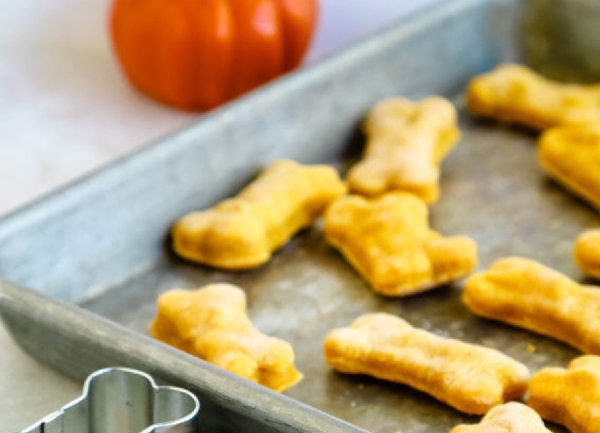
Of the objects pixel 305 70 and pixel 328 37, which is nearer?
pixel 305 70

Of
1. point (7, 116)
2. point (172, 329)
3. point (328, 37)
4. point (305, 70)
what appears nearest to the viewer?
point (172, 329)

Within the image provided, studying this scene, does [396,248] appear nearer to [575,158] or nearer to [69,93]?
[575,158]

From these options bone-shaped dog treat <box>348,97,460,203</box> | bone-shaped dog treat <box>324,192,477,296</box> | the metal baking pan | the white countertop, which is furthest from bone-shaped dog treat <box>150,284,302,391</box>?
the white countertop

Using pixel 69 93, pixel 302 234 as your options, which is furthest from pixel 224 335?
pixel 69 93

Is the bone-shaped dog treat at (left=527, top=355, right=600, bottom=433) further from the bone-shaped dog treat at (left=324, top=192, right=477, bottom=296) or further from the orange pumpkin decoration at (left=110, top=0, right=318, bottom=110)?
the orange pumpkin decoration at (left=110, top=0, right=318, bottom=110)

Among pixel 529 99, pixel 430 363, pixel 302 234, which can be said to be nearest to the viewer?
pixel 430 363

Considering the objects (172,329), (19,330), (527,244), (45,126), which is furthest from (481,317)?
(45,126)

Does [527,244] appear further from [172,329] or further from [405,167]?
[172,329]
